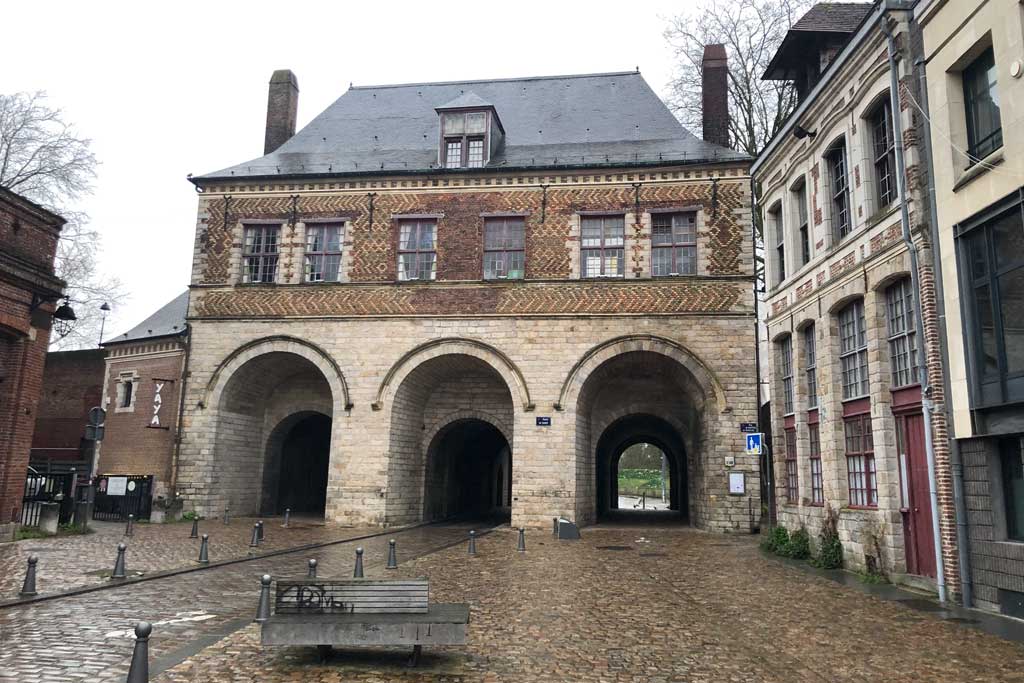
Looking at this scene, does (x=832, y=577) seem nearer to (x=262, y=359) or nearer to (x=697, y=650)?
(x=697, y=650)

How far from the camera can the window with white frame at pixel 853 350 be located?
11.6 m

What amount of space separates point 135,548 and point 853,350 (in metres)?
13.3

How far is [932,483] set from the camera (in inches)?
362

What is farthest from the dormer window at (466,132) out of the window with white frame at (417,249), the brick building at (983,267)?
the brick building at (983,267)

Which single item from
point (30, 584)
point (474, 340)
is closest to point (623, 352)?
point (474, 340)

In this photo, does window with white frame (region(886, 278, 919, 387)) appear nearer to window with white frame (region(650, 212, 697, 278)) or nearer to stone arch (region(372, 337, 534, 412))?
window with white frame (region(650, 212, 697, 278))

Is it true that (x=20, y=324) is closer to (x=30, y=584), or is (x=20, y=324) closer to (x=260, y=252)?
(x=260, y=252)

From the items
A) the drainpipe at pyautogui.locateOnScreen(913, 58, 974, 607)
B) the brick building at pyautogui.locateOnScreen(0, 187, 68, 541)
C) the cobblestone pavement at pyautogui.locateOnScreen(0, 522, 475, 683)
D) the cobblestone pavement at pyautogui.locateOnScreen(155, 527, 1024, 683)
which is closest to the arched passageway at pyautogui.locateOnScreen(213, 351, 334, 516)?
the brick building at pyautogui.locateOnScreen(0, 187, 68, 541)

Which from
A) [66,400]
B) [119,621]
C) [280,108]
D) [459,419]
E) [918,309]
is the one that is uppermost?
[280,108]

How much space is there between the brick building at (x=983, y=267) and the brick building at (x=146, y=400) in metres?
19.2

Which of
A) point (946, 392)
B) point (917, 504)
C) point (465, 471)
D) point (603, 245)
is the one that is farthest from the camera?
point (465, 471)

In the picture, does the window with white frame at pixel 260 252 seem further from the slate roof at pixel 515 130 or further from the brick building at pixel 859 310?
the brick building at pixel 859 310

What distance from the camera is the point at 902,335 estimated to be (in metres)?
10.4

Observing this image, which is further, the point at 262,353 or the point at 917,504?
the point at 262,353
